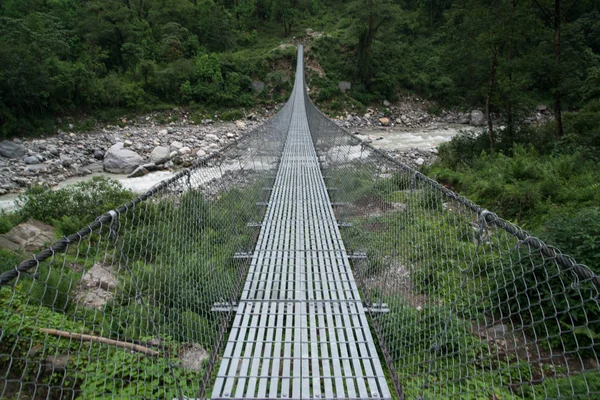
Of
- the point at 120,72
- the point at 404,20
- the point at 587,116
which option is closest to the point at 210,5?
the point at 120,72

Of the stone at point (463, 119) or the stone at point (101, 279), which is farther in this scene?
the stone at point (463, 119)

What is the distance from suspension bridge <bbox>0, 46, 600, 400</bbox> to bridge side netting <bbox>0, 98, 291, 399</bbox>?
0.06 feet

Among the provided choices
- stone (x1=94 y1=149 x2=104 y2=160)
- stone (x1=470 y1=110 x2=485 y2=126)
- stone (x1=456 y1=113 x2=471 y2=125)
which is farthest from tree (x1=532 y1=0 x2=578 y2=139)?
stone (x1=94 y1=149 x2=104 y2=160)

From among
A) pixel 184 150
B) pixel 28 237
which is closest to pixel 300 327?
pixel 28 237

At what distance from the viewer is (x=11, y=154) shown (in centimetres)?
1236

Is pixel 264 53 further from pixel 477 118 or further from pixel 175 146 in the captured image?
pixel 477 118

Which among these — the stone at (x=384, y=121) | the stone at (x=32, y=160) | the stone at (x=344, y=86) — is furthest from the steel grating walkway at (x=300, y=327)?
the stone at (x=344, y=86)

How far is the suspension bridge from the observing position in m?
1.58

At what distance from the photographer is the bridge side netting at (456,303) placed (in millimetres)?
1647

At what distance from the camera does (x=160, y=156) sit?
1169 centimetres

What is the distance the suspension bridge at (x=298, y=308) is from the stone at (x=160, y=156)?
792 cm

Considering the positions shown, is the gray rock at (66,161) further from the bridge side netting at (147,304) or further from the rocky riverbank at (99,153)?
the bridge side netting at (147,304)

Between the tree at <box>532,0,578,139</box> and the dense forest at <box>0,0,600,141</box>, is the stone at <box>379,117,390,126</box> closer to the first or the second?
the dense forest at <box>0,0,600,141</box>

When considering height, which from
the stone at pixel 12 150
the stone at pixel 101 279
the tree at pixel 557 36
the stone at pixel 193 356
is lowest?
the stone at pixel 12 150
